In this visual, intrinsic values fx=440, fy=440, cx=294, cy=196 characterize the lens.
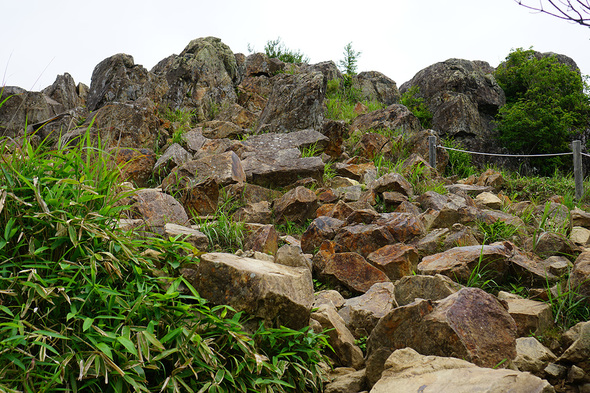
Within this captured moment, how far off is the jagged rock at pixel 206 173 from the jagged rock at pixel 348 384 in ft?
10.5

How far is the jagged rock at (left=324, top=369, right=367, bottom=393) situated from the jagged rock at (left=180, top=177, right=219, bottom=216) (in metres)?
2.89

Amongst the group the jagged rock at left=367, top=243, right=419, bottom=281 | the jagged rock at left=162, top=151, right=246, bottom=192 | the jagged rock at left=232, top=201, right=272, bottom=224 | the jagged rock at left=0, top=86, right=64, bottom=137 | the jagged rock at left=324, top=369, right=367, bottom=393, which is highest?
the jagged rock at left=0, top=86, right=64, bottom=137

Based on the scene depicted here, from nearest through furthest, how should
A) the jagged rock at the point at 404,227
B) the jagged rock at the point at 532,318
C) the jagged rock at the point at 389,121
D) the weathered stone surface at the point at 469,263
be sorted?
the jagged rock at the point at 532,318 → the weathered stone surface at the point at 469,263 → the jagged rock at the point at 404,227 → the jagged rock at the point at 389,121

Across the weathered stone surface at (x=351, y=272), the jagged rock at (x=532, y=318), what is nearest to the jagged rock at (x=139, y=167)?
the weathered stone surface at (x=351, y=272)

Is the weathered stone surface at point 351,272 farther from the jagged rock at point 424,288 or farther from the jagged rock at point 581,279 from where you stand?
the jagged rock at point 581,279

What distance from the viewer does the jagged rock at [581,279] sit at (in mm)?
3043

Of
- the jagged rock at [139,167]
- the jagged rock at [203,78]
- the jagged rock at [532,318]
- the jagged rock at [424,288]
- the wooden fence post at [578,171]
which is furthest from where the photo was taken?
the jagged rock at [203,78]

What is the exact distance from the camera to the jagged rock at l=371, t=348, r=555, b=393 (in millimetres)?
1838

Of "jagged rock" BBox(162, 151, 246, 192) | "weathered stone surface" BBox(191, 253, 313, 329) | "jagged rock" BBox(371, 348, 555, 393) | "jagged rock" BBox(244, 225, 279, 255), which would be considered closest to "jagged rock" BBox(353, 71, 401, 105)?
"jagged rock" BBox(162, 151, 246, 192)

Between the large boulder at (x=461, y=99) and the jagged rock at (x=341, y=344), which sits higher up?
the large boulder at (x=461, y=99)

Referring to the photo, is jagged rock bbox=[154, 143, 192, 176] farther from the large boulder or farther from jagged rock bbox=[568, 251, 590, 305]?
the large boulder

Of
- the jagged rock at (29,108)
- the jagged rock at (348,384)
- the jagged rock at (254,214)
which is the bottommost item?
the jagged rock at (348,384)

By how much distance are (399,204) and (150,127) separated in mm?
4353

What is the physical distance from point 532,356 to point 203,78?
10173 millimetres
